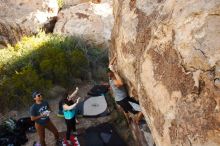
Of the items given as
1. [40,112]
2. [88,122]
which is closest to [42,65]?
[88,122]

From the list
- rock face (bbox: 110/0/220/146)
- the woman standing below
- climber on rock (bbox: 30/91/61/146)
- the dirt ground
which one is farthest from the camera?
the dirt ground

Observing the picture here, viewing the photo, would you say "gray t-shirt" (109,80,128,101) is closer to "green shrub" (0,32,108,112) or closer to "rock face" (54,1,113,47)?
"green shrub" (0,32,108,112)

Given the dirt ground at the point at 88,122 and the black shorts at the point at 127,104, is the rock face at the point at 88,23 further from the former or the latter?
the black shorts at the point at 127,104

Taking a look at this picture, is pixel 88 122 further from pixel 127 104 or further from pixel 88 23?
pixel 88 23

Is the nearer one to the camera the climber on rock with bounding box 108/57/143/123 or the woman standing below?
the climber on rock with bounding box 108/57/143/123

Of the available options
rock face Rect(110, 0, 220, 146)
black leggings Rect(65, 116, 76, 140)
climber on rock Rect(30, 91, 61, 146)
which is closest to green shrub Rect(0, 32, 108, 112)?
black leggings Rect(65, 116, 76, 140)

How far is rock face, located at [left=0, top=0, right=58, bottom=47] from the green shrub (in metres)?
1.73

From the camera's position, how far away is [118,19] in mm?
8523

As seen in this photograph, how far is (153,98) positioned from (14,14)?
36.7 ft

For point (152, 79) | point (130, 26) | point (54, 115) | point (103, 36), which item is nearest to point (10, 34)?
point (103, 36)

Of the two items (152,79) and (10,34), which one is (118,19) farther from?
(10,34)

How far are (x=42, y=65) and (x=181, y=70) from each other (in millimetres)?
7814

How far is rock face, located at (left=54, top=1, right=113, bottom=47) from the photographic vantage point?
14.2m

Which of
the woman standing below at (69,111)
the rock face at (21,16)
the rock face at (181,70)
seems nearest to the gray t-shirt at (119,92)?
the woman standing below at (69,111)
